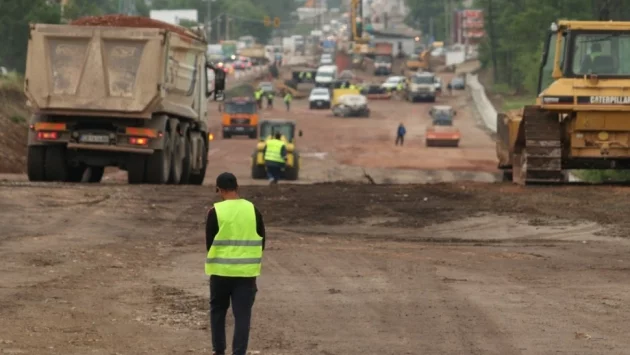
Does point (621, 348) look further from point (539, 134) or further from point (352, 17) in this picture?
point (352, 17)

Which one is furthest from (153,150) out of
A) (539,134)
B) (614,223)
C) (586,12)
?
(586,12)

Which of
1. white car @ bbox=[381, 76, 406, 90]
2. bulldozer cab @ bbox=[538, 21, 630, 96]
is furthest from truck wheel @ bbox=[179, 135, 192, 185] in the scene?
white car @ bbox=[381, 76, 406, 90]

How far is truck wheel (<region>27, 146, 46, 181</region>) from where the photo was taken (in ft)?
96.0

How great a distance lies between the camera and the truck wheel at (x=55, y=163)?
29359mm

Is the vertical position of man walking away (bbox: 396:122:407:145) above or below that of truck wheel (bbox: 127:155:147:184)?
below

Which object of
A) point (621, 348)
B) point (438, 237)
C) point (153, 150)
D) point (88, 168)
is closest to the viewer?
point (621, 348)

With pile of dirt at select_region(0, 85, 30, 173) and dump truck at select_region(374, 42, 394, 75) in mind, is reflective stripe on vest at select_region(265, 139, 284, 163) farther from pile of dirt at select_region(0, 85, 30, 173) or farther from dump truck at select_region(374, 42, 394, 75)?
dump truck at select_region(374, 42, 394, 75)

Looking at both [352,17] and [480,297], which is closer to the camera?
[480,297]

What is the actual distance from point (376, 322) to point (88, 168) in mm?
19624

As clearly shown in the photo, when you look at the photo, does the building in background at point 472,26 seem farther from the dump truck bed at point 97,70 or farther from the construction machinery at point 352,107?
the dump truck bed at point 97,70

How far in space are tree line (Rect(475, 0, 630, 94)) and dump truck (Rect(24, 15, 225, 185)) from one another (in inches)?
1769

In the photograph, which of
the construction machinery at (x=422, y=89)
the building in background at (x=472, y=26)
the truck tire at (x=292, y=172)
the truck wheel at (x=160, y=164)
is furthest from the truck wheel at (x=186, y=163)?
the building in background at (x=472, y=26)

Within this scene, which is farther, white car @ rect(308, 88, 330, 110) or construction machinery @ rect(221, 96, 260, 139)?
white car @ rect(308, 88, 330, 110)

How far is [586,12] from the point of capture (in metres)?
91.8
